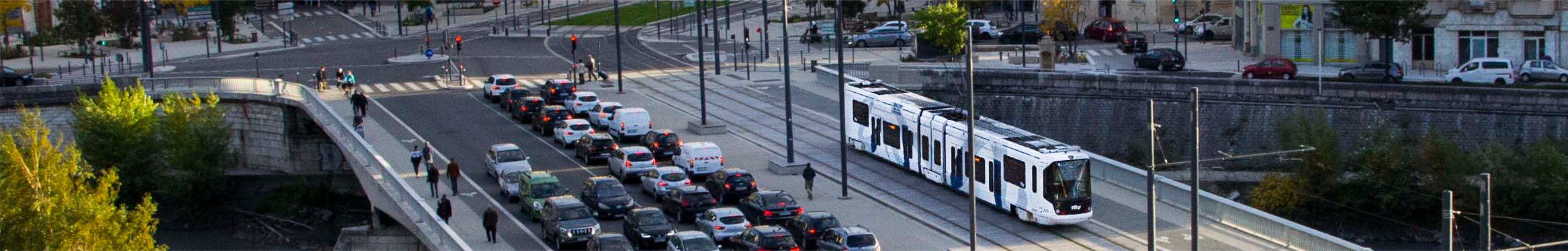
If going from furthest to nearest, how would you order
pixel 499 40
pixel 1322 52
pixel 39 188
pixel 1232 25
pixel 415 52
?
pixel 499 40 → pixel 415 52 → pixel 1232 25 → pixel 1322 52 → pixel 39 188

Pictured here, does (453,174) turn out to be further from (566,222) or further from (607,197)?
(566,222)

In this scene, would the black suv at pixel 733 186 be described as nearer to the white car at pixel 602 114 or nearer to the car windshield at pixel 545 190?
the car windshield at pixel 545 190

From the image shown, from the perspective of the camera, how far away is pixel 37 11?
96250 mm

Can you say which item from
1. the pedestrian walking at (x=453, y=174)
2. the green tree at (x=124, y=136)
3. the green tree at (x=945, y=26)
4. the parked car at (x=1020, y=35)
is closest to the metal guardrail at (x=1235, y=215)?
the pedestrian walking at (x=453, y=174)

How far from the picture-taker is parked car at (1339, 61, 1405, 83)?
59.8 meters

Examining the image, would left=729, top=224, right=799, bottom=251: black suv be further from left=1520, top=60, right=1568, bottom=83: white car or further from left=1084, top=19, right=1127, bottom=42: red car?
left=1084, top=19, right=1127, bottom=42: red car

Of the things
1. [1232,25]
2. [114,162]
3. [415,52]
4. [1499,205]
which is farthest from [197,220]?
[1232,25]

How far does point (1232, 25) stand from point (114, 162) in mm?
47124

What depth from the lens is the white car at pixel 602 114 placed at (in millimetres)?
56969

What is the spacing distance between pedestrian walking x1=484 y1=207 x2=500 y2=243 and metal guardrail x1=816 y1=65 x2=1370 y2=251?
47.3ft

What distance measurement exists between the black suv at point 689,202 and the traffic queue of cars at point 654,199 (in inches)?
0.9

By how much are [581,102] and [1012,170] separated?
78.1 ft

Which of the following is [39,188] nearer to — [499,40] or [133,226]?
[133,226]

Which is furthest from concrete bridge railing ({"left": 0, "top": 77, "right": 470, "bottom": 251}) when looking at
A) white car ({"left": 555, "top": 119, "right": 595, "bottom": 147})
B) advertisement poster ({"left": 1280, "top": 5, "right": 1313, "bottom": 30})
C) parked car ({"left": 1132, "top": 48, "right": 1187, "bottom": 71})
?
advertisement poster ({"left": 1280, "top": 5, "right": 1313, "bottom": 30})
